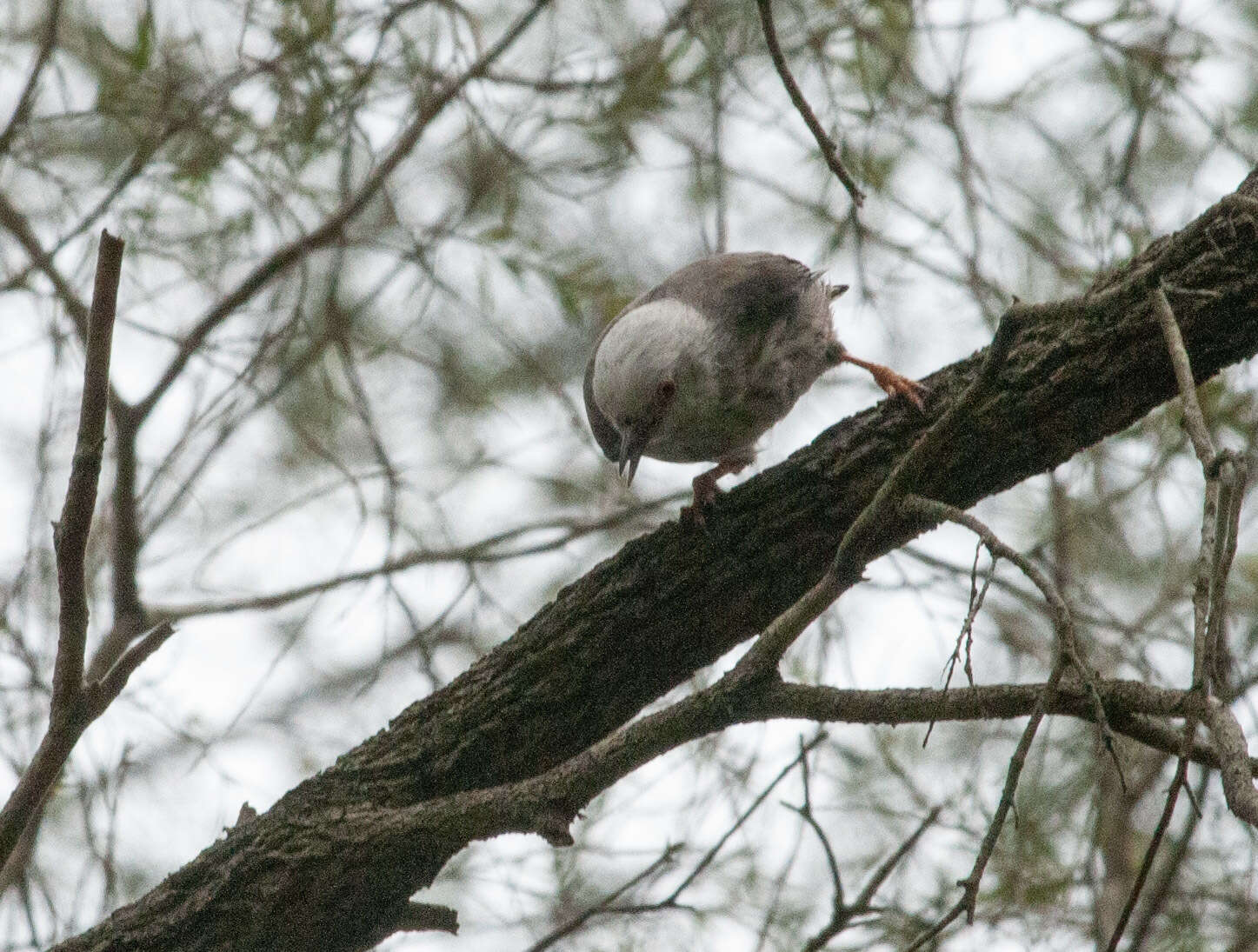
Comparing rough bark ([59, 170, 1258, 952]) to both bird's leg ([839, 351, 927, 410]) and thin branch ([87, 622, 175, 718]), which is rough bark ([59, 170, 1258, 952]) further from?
thin branch ([87, 622, 175, 718])

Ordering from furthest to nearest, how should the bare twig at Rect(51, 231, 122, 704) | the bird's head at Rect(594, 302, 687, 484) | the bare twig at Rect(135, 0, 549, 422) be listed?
the bare twig at Rect(135, 0, 549, 422), the bird's head at Rect(594, 302, 687, 484), the bare twig at Rect(51, 231, 122, 704)

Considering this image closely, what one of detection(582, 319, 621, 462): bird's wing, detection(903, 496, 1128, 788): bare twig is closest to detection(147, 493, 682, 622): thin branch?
→ detection(582, 319, 621, 462): bird's wing

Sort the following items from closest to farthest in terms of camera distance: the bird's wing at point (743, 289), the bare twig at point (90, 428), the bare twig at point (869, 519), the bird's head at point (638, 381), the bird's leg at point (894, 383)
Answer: the bare twig at point (869, 519), the bare twig at point (90, 428), the bird's leg at point (894, 383), the bird's head at point (638, 381), the bird's wing at point (743, 289)

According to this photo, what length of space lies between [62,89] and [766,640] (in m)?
3.36

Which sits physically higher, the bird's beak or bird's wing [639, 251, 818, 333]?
bird's wing [639, 251, 818, 333]

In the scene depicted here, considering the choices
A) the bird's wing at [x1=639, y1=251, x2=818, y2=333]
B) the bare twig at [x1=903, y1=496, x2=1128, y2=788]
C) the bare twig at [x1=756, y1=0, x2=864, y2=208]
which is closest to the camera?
the bare twig at [x1=903, y1=496, x2=1128, y2=788]

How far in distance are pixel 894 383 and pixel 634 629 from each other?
106 centimetres

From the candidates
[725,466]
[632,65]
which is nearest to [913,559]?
[725,466]

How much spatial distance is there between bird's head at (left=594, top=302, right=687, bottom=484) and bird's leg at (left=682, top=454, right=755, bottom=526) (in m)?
→ 0.25

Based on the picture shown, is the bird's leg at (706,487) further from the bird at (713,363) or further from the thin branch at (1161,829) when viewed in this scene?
the thin branch at (1161,829)

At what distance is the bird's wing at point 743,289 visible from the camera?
Result: 14.1 ft

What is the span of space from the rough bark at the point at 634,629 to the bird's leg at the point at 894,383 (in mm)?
42

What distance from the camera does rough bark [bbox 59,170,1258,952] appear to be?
2953 mm

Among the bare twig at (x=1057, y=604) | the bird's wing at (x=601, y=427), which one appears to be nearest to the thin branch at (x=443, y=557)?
the bird's wing at (x=601, y=427)
